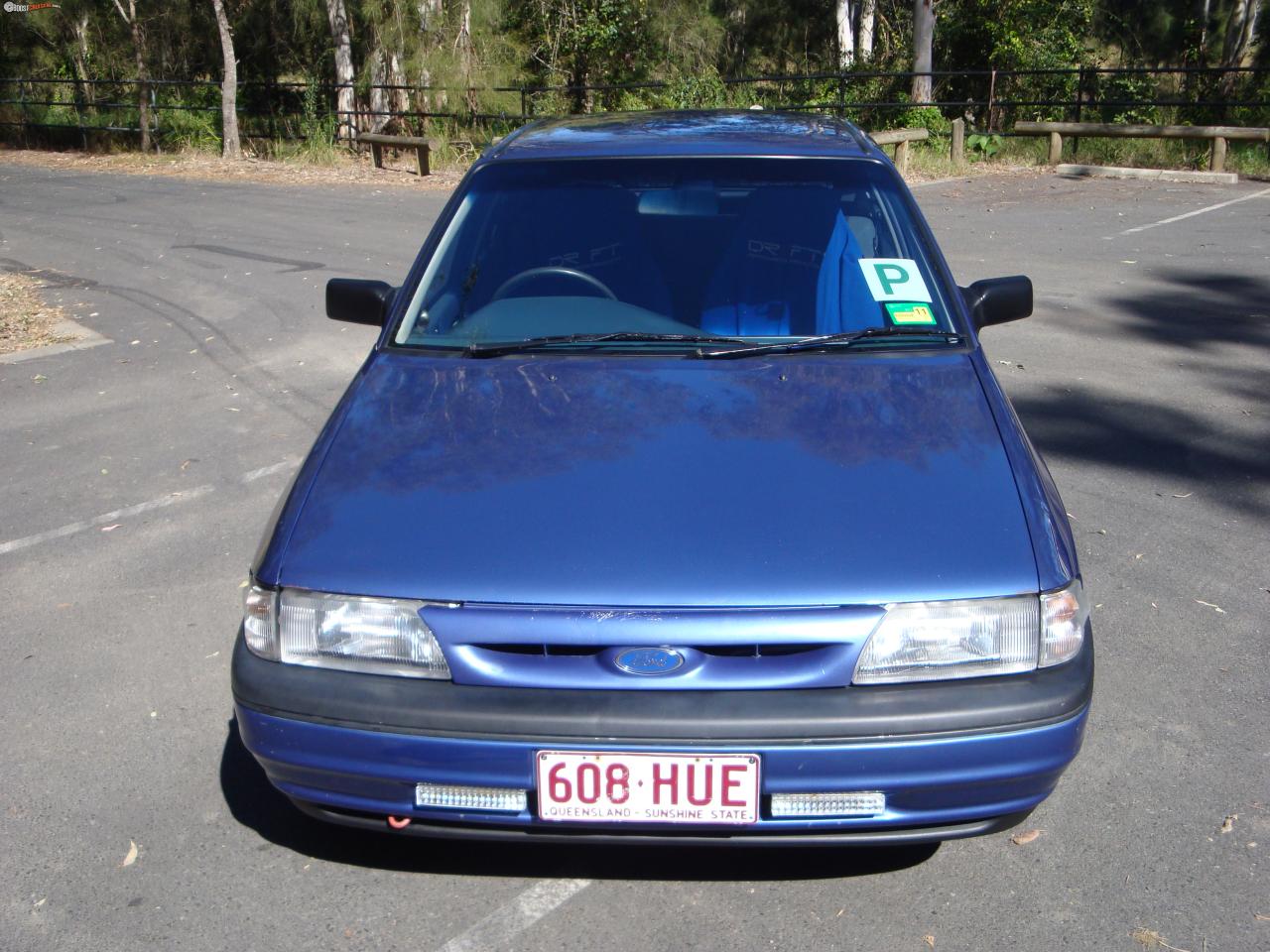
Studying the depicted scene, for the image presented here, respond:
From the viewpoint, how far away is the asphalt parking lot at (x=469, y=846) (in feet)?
9.18

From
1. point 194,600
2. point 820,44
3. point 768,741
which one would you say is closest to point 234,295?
point 194,600

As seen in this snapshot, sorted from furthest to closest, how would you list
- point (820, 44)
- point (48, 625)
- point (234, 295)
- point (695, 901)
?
point (820, 44), point (234, 295), point (48, 625), point (695, 901)

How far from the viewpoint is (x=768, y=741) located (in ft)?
8.07

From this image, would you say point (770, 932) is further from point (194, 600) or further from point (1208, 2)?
point (1208, 2)

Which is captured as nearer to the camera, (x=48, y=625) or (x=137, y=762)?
(x=137, y=762)

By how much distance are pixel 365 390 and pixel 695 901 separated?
1.59 m

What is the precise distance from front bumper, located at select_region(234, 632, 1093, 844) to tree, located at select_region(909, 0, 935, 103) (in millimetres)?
20248

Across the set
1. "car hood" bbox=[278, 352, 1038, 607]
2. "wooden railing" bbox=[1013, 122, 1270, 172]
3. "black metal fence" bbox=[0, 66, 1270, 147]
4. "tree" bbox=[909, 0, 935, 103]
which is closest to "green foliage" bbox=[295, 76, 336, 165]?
"black metal fence" bbox=[0, 66, 1270, 147]

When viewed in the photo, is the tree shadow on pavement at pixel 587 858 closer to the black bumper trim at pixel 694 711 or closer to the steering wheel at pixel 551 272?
the black bumper trim at pixel 694 711

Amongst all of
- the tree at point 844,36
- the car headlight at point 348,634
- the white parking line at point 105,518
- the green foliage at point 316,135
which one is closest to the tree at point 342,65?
the green foliage at point 316,135

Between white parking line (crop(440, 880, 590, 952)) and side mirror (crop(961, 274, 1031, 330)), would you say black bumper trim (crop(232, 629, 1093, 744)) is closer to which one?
white parking line (crop(440, 880, 590, 952))

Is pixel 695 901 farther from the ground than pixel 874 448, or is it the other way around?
pixel 874 448

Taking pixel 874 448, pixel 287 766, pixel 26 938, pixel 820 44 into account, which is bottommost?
pixel 26 938

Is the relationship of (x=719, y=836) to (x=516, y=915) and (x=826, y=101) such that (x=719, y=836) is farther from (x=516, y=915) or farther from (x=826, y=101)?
(x=826, y=101)
